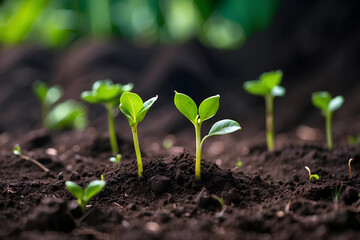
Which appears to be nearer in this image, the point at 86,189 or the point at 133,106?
the point at 86,189

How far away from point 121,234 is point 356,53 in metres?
3.33

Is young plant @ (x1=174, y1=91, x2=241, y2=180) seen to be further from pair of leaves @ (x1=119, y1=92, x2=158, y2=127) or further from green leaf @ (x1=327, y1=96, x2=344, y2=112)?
green leaf @ (x1=327, y1=96, x2=344, y2=112)

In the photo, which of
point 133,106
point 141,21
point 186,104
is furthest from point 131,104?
point 141,21

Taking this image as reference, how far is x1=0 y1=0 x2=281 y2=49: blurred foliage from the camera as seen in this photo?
4984 mm

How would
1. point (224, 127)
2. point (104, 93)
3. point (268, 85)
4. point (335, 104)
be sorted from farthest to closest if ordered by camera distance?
point (268, 85)
point (335, 104)
point (104, 93)
point (224, 127)

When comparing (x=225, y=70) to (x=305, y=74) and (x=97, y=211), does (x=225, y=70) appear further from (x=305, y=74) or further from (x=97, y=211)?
(x=97, y=211)

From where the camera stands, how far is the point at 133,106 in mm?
1522

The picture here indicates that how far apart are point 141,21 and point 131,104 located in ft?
13.6

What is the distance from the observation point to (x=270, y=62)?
418 centimetres

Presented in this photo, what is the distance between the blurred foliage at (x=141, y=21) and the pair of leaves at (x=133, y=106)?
3383 millimetres

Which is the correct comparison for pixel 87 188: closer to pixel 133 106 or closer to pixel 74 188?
pixel 74 188

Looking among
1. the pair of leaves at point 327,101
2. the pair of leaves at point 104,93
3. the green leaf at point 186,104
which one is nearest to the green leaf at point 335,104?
the pair of leaves at point 327,101

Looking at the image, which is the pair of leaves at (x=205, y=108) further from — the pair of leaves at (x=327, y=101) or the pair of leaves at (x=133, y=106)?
the pair of leaves at (x=327, y=101)

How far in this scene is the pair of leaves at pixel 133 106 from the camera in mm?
1493
